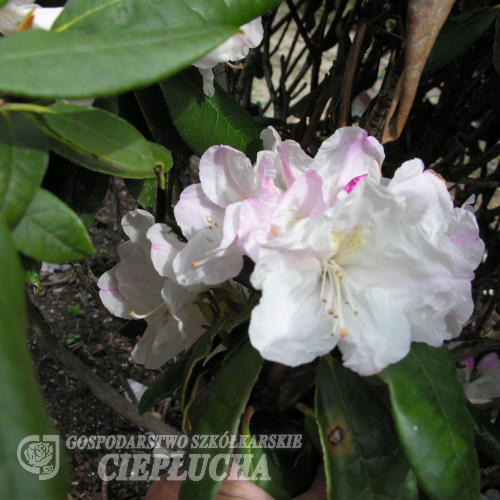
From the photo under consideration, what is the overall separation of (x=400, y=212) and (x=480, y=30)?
0.57 meters

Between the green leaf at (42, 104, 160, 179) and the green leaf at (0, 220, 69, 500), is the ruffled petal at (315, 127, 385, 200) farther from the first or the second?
the green leaf at (0, 220, 69, 500)

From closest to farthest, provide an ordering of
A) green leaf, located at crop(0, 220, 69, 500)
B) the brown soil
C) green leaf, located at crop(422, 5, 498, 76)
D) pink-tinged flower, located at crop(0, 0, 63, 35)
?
green leaf, located at crop(0, 220, 69, 500)
pink-tinged flower, located at crop(0, 0, 63, 35)
green leaf, located at crop(422, 5, 498, 76)
the brown soil

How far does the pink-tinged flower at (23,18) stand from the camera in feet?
1.70

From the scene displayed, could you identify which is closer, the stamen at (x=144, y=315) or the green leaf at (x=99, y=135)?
the green leaf at (x=99, y=135)

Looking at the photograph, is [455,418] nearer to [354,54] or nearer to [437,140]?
[354,54]

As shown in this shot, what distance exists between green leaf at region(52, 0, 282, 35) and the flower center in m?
0.32

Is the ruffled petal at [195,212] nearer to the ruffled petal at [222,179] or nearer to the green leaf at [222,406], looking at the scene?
the ruffled petal at [222,179]

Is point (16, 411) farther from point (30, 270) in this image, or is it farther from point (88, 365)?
point (88, 365)

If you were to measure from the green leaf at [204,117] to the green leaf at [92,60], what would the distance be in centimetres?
27

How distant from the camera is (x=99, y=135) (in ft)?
1.66

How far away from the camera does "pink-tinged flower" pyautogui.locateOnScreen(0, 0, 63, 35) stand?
0.52 metres

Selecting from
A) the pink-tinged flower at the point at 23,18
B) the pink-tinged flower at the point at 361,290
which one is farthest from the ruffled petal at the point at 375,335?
the pink-tinged flower at the point at 23,18

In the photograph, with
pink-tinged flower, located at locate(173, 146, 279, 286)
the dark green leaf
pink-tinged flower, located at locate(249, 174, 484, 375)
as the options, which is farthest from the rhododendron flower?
the dark green leaf

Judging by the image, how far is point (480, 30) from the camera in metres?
0.92
